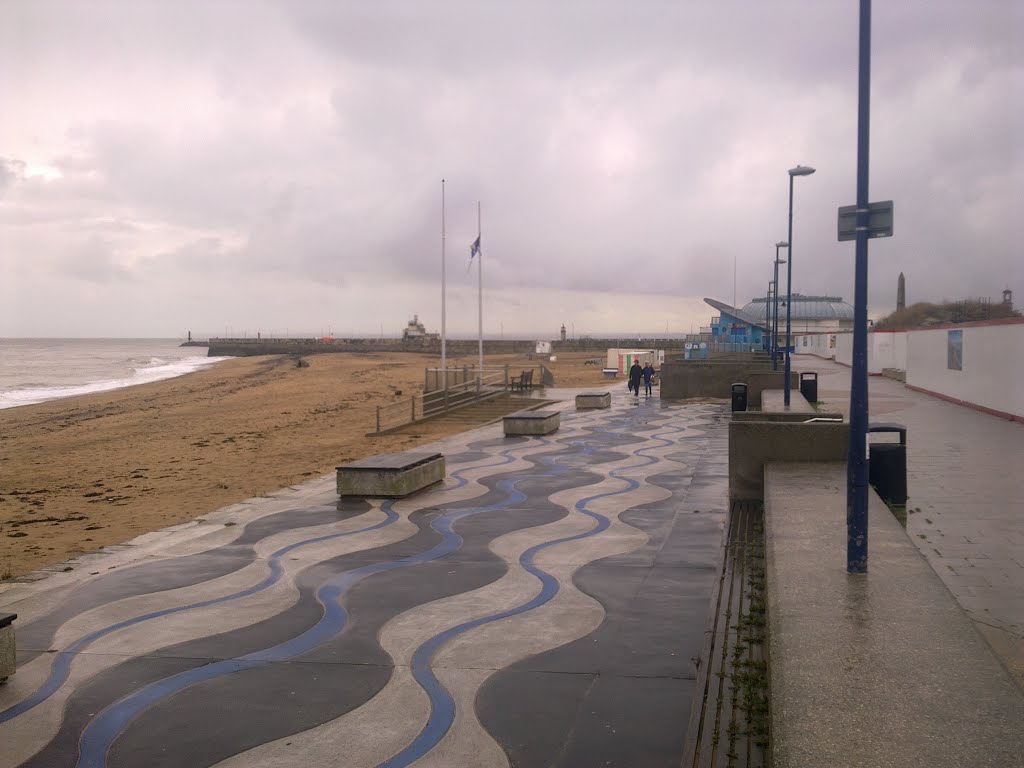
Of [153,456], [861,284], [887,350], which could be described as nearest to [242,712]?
[861,284]

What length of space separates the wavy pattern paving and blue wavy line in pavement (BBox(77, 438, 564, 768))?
2 cm

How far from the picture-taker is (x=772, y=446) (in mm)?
10539

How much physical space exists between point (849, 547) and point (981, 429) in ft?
48.5

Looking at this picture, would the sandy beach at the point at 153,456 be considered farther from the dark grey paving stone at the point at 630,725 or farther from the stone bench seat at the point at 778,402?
the stone bench seat at the point at 778,402

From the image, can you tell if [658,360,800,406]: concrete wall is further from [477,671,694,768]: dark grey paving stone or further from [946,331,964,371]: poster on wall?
[477,671,694,768]: dark grey paving stone

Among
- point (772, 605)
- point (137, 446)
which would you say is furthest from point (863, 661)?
point (137, 446)

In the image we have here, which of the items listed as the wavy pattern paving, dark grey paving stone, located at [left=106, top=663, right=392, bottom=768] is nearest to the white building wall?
the wavy pattern paving

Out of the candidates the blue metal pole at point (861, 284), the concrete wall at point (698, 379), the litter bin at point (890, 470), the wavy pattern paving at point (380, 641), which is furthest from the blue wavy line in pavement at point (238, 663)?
the concrete wall at point (698, 379)

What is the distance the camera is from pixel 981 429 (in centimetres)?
1848

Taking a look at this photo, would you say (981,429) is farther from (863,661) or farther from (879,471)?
(863,661)

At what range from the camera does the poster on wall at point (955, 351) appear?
81.1 feet

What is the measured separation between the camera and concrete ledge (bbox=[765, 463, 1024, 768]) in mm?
3471

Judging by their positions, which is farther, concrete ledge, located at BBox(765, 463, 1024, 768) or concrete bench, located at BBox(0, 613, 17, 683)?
concrete bench, located at BBox(0, 613, 17, 683)

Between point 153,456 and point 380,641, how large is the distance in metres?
17.6
